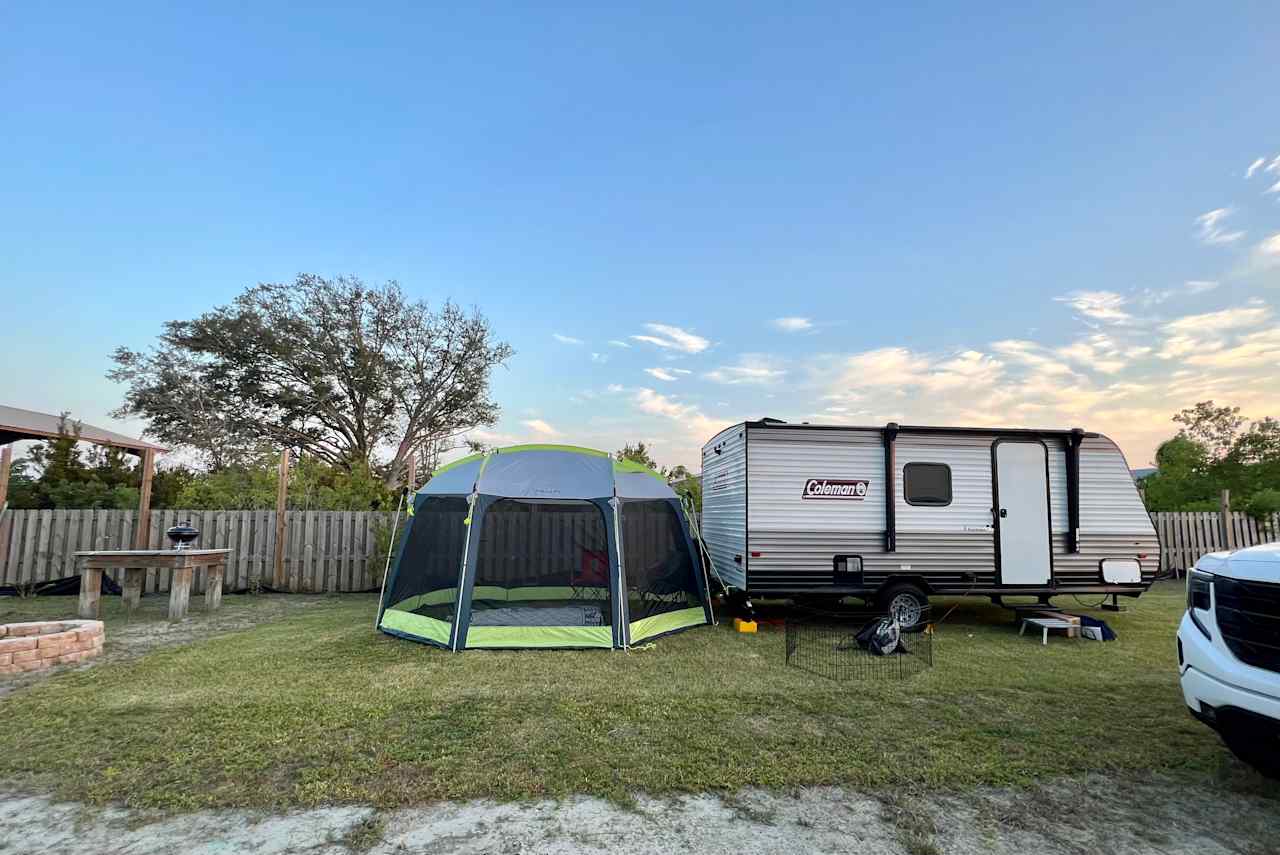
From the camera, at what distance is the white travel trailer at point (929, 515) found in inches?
282

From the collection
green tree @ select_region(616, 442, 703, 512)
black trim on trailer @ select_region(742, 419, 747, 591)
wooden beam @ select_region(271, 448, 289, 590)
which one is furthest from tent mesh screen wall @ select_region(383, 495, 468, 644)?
green tree @ select_region(616, 442, 703, 512)

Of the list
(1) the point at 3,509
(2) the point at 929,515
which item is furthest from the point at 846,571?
(1) the point at 3,509

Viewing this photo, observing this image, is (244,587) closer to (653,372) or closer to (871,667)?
(653,372)

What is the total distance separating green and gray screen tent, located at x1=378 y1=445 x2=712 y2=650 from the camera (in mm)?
6309

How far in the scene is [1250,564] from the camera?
9.59 feet

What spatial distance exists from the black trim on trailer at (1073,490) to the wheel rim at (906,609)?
6.80 feet

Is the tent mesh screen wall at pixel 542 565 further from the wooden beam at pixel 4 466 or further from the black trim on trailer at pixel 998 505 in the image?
the wooden beam at pixel 4 466

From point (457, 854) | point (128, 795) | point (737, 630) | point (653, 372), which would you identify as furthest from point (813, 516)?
point (653, 372)

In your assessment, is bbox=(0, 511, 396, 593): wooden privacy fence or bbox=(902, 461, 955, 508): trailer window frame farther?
bbox=(0, 511, 396, 593): wooden privacy fence

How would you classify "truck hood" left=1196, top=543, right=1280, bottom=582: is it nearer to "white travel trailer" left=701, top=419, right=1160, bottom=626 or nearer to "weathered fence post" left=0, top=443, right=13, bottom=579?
"white travel trailer" left=701, top=419, right=1160, bottom=626

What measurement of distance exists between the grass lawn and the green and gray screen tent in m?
0.44

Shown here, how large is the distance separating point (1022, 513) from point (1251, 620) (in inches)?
197

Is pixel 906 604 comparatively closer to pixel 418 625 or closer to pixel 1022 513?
pixel 1022 513

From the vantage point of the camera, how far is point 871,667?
5.57 metres
